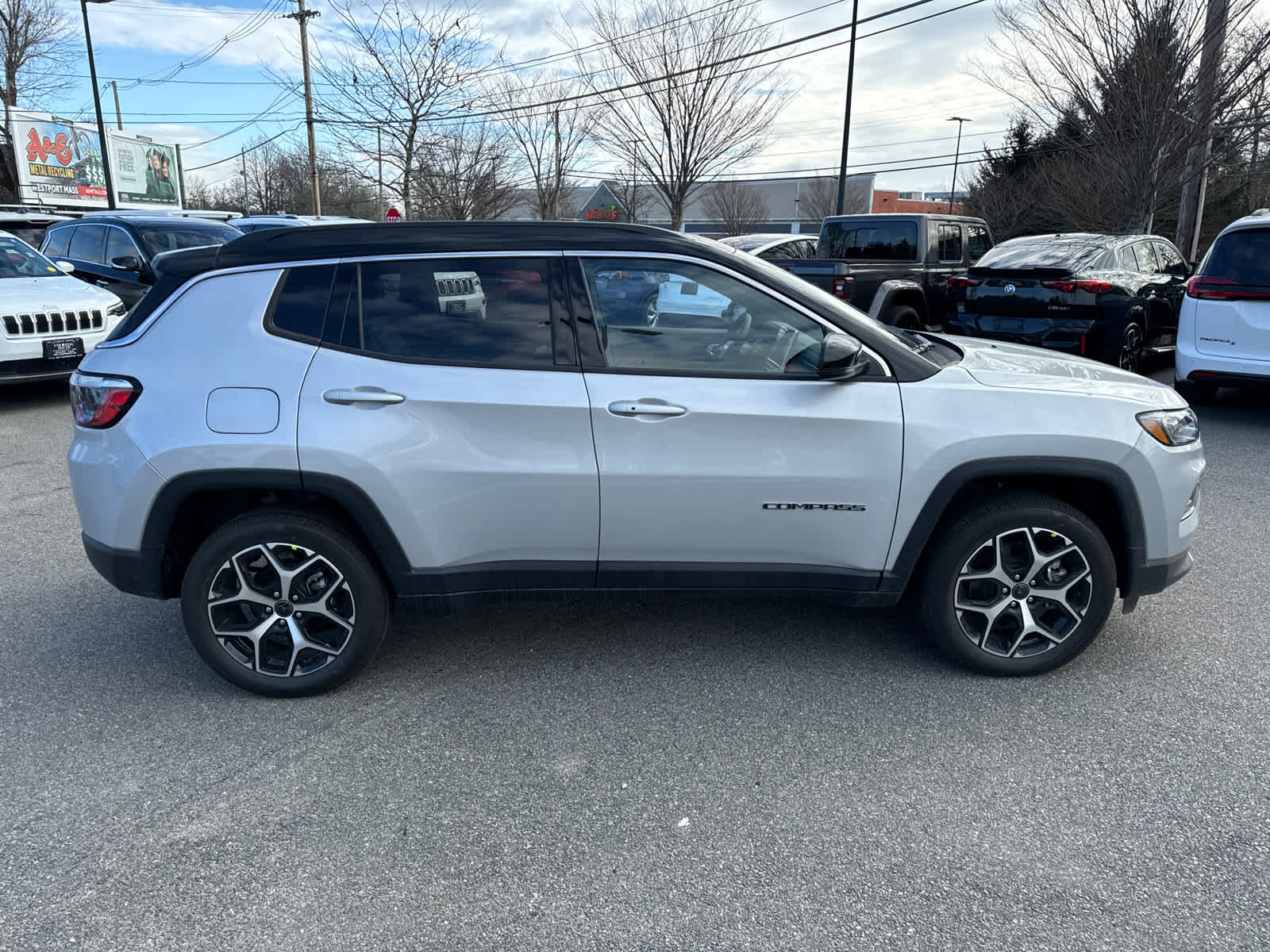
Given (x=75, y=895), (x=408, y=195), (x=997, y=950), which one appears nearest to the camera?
(x=997, y=950)

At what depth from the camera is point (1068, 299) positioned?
9.19 metres

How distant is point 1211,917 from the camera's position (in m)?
2.42

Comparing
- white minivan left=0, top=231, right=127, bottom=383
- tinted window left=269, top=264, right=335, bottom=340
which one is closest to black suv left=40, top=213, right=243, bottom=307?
white minivan left=0, top=231, right=127, bottom=383

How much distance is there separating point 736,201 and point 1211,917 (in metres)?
47.7

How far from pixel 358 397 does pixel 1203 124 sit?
15429 millimetres

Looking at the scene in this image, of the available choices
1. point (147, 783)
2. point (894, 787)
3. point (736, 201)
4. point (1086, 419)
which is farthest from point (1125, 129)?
point (736, 201)

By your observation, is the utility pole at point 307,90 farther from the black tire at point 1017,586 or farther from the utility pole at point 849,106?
the black tire at point 1017,586

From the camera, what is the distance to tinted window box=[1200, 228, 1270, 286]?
7816mm

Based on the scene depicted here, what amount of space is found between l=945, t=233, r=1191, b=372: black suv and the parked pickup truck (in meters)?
0.97

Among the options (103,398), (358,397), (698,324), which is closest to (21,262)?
(103,398)

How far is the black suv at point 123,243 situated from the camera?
11.1 metres

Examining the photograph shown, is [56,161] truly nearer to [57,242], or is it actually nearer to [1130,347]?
[57,242]

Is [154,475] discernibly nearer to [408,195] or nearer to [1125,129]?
[1125,129]

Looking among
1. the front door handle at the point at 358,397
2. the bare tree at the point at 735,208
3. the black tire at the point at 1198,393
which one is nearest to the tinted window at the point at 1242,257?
the black tire at the point at 1198,393
